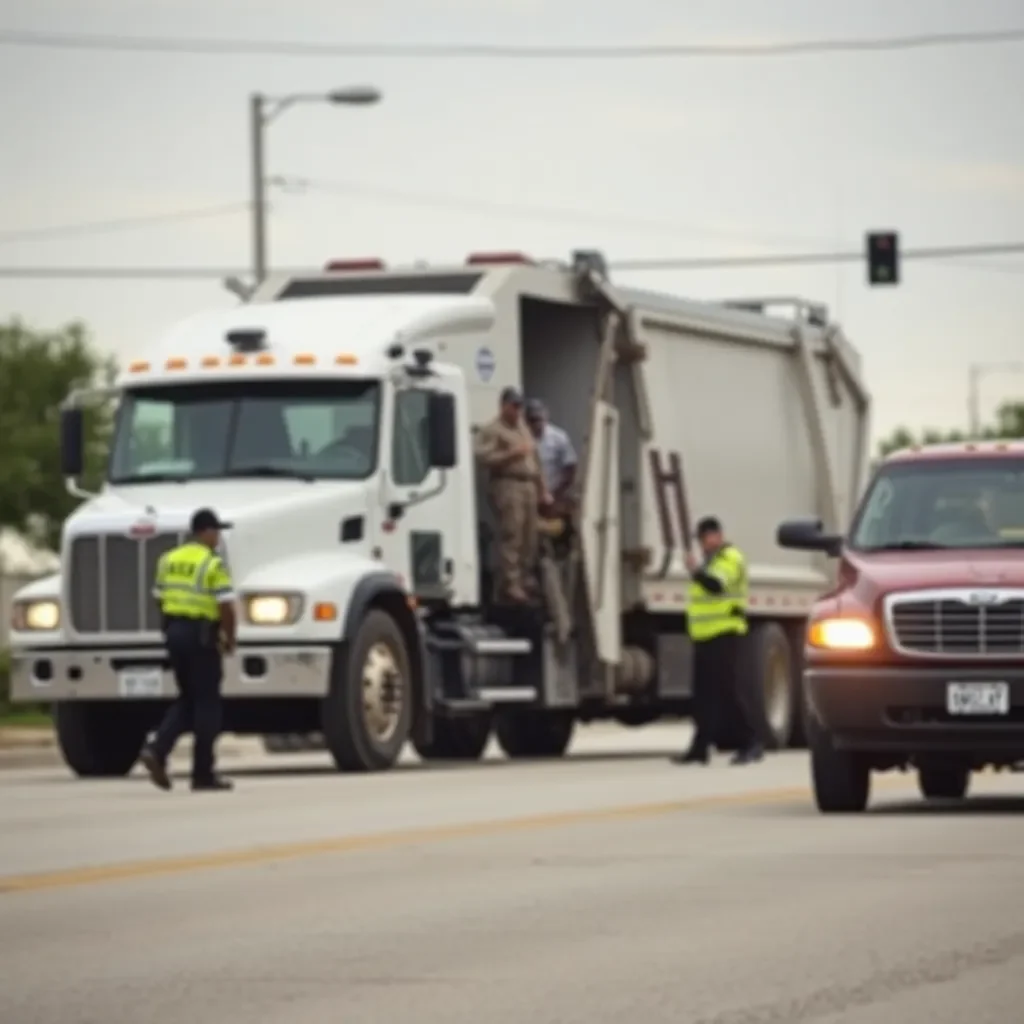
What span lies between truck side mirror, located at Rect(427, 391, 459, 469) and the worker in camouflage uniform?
1.38 meters

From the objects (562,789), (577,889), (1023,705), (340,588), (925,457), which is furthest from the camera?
(340,588)

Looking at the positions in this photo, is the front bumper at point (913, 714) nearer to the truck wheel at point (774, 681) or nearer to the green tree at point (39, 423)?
the truck wheel at point (774, 681)

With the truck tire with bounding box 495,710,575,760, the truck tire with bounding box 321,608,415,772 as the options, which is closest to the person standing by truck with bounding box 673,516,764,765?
the truck tire with bounding box 321,608,415,772

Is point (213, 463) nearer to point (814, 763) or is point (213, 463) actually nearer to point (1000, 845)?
point (814, 763)

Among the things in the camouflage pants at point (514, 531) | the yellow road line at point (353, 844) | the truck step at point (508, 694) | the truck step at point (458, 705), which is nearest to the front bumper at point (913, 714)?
the yellow road line at point (353, 844)

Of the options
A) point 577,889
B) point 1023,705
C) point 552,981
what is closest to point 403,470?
point 1023,705

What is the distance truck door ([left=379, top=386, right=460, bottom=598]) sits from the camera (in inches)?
1086

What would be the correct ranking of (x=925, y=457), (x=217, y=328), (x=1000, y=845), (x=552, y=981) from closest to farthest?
(x=552, y=981) → (x=1000, y=845) → (x=925, y=457) → (x=217, y=328)

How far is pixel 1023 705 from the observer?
19.9m

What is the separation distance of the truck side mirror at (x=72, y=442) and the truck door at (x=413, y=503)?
8.00ft

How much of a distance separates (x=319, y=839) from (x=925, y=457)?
16.2 feet

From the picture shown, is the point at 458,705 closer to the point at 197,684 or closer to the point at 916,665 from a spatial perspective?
the point at 197,684

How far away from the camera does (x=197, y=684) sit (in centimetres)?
2472

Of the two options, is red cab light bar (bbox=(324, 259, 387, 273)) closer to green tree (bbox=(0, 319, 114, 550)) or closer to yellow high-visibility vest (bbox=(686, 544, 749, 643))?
yellow high-visibility vest (bbox=(686, 544, 749, 643))
